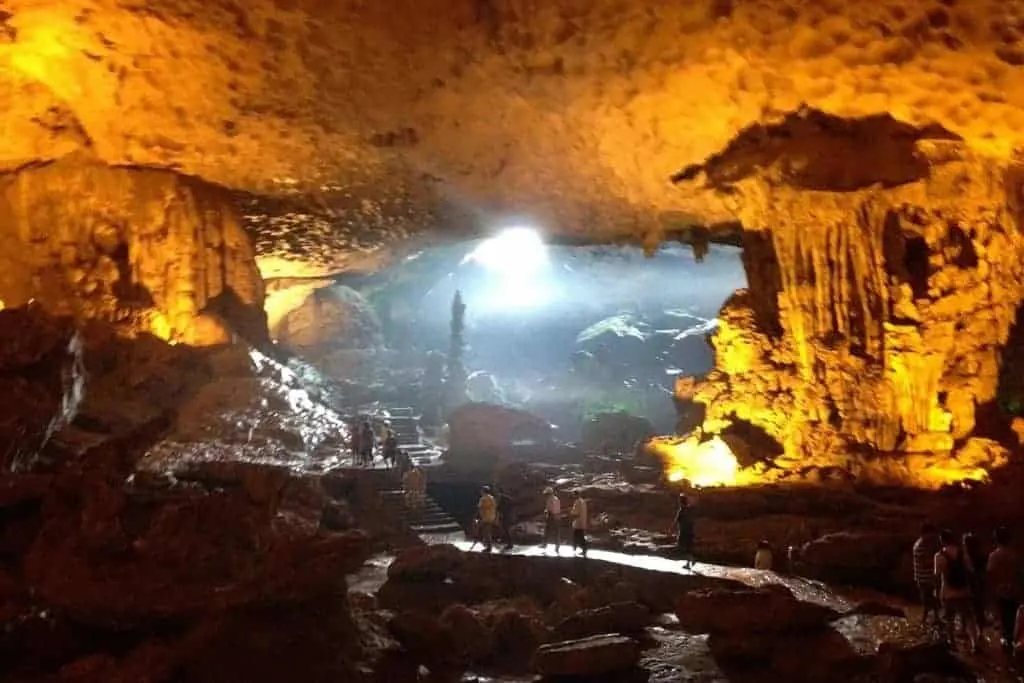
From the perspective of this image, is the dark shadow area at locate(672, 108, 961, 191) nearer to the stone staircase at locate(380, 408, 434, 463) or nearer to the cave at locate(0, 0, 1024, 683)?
the cave at locate(0, 0, 1024, 683)

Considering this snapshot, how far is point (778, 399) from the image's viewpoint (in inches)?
649

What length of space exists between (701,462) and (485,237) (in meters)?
8.98

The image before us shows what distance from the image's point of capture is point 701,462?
17.6 m

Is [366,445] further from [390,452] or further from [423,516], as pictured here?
[423,516]

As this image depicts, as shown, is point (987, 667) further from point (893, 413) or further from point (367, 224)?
point (367, 224)

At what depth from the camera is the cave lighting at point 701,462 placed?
666 inches

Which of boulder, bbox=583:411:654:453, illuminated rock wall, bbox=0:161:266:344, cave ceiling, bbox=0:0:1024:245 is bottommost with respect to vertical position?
boulder, bbox=583:411:654:453

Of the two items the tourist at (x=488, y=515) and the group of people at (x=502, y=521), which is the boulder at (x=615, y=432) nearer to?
the group of people at (x=502, y=521)

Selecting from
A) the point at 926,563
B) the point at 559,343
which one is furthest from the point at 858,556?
the point at 559,343

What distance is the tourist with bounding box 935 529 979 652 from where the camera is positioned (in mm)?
8375

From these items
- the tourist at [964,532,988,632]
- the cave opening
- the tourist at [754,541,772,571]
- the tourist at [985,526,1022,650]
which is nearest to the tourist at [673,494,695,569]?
the tourist at [754,541,772,571]

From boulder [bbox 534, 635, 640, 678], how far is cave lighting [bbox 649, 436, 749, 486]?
7537 millimetres

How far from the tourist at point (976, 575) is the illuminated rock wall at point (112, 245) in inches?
611

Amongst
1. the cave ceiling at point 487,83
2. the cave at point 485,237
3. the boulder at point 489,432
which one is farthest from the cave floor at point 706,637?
the boulder at point 489,432
